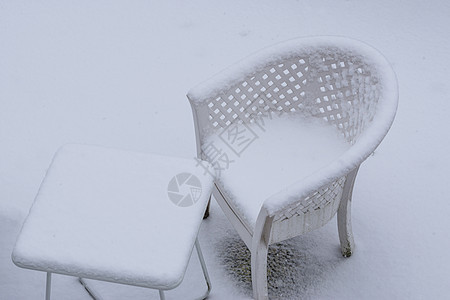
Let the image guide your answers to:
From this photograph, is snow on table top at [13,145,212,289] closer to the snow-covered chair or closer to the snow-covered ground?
the snow-covered chair

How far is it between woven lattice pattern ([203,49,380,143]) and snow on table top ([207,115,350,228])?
0.05m

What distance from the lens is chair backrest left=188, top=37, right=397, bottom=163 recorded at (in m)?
2.15

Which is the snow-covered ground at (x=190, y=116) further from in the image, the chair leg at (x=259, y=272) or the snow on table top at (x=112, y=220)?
the snow on table top at (x=112, y=220)

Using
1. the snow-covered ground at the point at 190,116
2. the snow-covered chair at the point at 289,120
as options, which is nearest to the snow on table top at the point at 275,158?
the snow-covered chair at the point at 289,120

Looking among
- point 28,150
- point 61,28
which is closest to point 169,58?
point 61,28

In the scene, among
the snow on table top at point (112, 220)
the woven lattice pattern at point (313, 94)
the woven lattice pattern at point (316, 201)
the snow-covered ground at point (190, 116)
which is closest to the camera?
the snow on table top at point (112, 220)

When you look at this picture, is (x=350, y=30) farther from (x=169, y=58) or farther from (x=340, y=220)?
(x=340, y=220)

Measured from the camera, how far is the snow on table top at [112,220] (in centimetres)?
178

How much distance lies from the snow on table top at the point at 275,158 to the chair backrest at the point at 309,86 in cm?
5

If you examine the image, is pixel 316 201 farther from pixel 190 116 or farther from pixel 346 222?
pixel 190 116

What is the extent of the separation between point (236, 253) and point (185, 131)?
0.70 metres


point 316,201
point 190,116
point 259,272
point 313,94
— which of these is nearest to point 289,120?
point 313,94

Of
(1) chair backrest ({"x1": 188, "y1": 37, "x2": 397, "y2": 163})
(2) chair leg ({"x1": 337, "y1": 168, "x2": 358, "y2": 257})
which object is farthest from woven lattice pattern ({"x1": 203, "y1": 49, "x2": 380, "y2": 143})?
(2) chair leg ({"x1": 337, "y1": 168, "x2": 358, "y2": 257})

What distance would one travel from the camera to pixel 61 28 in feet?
11.4
